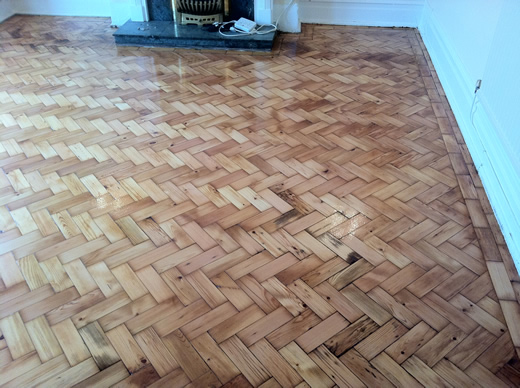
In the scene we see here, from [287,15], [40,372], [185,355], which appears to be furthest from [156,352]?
[287,15]

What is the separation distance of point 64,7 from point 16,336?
3.84 m

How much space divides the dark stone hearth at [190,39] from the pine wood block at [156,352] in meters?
2.76

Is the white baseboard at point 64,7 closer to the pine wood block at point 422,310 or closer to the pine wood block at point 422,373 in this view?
the pine wood block at point 422,310

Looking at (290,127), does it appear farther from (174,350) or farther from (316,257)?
(174,350)

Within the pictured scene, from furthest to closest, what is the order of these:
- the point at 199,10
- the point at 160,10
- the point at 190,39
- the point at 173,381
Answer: the point at 160,10 < the point at 199,10 < the point at 190,39 < the point at 173,381

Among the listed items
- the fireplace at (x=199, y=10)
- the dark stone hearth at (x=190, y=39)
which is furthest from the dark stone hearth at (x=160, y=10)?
the dark stone hearth at (x=190, y=39)

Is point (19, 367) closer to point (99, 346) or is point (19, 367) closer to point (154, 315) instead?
point (99, 346)

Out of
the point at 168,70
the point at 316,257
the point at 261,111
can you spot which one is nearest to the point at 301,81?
the point at 261,111

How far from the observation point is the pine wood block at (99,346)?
1.46 metres

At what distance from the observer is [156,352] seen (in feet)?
4.91

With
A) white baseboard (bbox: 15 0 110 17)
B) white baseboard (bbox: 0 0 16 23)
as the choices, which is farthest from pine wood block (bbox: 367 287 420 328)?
white baseboard (bbox: 0 0 16 23)

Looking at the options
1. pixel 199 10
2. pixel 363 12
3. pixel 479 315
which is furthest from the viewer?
pixel 363 12

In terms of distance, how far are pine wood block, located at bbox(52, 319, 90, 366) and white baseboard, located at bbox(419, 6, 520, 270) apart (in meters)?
1.56

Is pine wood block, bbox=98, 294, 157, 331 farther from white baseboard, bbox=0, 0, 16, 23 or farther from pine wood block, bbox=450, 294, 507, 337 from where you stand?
white baseboard, bbox=0, 0, 16, 23
